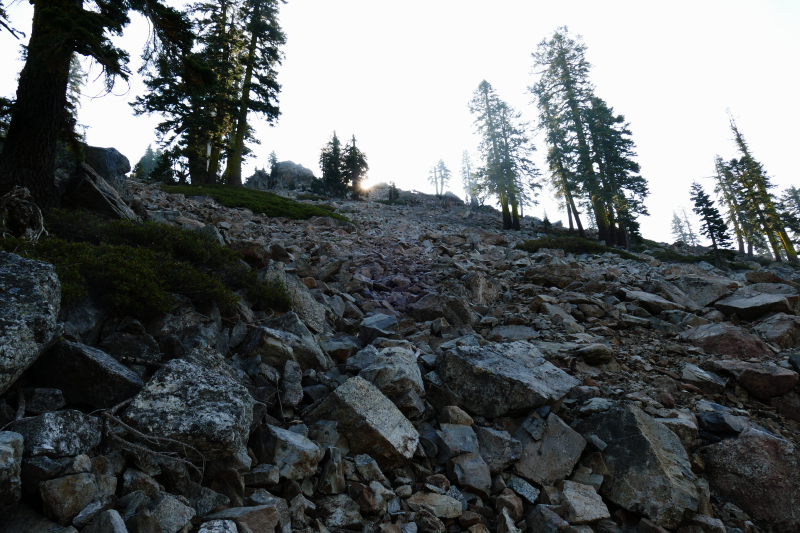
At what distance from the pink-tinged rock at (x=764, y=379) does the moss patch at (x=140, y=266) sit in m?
7.06

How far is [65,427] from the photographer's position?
103 inches

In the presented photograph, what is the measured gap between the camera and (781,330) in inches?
269

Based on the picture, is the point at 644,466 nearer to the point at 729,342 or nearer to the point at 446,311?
the point at 729,342

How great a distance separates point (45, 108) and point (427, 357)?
929 centimetres

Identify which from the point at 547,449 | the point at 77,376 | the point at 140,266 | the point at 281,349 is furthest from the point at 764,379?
the point at 140,266

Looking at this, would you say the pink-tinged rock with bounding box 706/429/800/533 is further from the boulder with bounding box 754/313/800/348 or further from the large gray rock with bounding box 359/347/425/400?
the boulder with bounding box 754/313/800/348

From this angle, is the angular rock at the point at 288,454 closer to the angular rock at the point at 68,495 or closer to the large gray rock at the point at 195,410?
the large gray rock at the point at 195,410

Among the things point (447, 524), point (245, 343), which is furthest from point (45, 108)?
point (447, 524)

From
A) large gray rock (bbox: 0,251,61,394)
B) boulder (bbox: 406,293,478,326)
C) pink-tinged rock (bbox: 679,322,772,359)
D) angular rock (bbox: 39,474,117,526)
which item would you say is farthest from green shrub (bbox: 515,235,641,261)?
angular rock (bbox: 39,474,117,526)

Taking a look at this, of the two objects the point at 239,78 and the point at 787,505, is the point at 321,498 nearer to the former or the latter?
the point at 787,505

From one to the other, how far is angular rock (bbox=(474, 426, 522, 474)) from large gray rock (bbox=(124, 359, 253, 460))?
2.54m

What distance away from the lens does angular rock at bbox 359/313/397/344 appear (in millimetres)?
6566

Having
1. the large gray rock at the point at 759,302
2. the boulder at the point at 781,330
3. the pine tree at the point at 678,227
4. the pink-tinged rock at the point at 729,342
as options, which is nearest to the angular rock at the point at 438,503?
the pink-tinged rock at the point at 729,342

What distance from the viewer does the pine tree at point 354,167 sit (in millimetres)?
50000
